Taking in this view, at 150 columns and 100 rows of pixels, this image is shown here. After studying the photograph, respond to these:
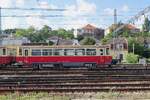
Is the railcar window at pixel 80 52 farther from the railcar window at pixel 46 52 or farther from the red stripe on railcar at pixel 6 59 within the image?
the red stripe on railcar at pixel 6 59

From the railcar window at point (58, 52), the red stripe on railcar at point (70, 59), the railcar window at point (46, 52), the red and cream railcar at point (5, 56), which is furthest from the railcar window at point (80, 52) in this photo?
the red and cream railcar at point (5, 56)

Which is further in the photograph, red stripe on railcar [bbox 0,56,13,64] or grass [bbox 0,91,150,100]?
red stripe on railcar [bbox 0,56,13,64]

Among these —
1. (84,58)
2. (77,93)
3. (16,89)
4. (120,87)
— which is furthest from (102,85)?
(84,58)

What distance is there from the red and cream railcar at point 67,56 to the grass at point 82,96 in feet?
59.4

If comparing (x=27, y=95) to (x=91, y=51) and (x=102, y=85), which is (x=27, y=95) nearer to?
(x=102, y=85)

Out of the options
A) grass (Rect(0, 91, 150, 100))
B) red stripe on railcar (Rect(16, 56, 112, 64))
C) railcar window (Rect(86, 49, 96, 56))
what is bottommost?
grass (Rect(0, 91, 150, 100))

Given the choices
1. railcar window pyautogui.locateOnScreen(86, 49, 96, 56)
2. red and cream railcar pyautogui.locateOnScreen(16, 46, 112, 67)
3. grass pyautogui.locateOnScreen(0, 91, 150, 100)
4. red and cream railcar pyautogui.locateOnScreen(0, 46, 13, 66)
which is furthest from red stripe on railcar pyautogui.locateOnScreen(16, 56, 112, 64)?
grass pyautogui.locateOnScreen(0, 91, 150, 100)

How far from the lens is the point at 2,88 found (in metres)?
20.4

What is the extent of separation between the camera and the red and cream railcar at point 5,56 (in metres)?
39.0

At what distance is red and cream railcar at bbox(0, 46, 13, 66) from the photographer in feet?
128

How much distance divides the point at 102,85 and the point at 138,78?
5167 millimetres

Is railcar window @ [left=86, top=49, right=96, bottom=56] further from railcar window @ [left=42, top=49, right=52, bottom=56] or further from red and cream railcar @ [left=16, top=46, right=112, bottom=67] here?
→ railcar window @ [left=42, top=49, right=52, bottom=56]

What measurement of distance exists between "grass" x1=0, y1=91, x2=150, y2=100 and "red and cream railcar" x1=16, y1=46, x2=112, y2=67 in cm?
1810

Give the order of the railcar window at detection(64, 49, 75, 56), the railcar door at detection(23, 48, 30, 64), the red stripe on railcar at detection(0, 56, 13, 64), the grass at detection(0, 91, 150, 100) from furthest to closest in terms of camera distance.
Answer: the red stripe on railcar at detection(0, 56, 13, 64)
the railcar door at detection(23, 48, 30, 64)
the railcar window at detection(64, 49, 75, 56)
the grass at detection(0, 91, 150, 100)
